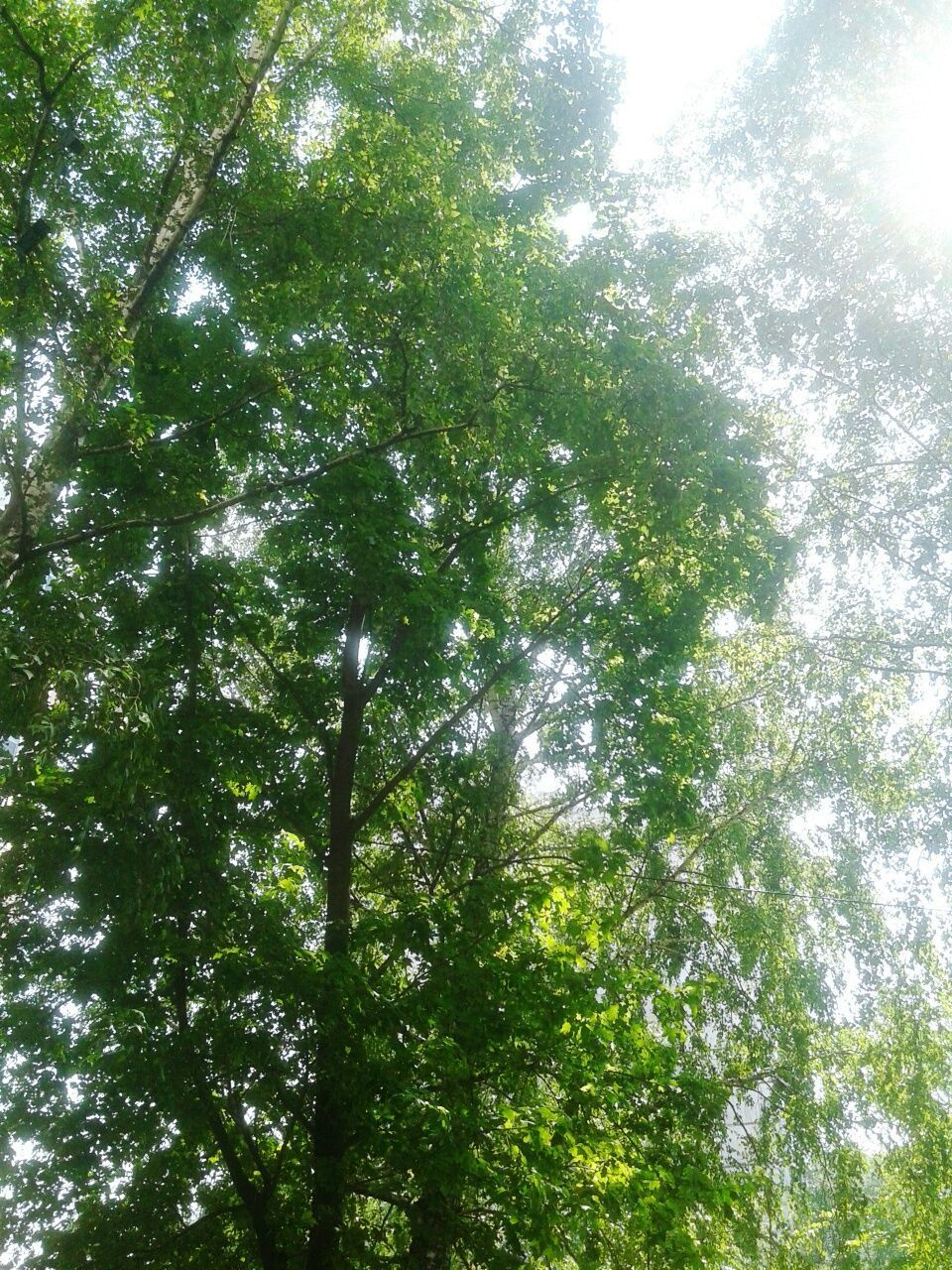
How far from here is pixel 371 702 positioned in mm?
9305

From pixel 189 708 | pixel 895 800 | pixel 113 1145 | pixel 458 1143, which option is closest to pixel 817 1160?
pixel 895 800

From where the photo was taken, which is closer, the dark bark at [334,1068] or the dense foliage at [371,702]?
the dense foliage at [371,702]

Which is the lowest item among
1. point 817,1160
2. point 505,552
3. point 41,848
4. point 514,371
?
point 817,1160

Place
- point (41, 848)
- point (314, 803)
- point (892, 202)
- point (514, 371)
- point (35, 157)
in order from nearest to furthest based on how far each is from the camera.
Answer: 1. point (35, 157)
2. point (41, 848)
3. point (514, 371)
4. point (314, 803)
5. point (892, 202)

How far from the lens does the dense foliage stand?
18.8 feet

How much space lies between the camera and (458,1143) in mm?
5734

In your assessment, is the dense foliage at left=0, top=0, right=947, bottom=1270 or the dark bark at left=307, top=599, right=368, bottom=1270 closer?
the dense foliage at left=0, top=0, right=947, bottom=1270

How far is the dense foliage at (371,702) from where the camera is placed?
18.8ft

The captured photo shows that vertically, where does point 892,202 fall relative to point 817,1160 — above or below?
above

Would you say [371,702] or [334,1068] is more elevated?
[371,702]

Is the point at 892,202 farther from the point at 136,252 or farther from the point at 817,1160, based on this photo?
the point at 817,1160

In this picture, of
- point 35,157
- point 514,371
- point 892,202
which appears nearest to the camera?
point 35,157

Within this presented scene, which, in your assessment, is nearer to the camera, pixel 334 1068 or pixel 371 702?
pixel 334 1068

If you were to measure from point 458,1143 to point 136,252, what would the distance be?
7.61 metres
